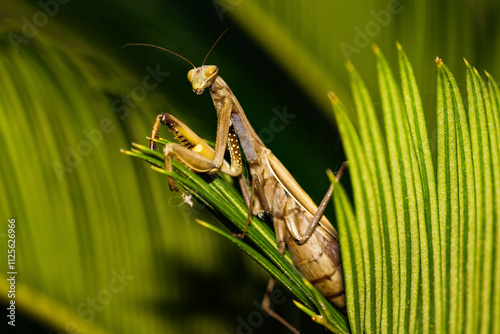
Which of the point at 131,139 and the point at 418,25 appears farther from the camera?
the point at 131,139

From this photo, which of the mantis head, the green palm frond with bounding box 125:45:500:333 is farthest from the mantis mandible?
the green palm frond with bounding box 125:45:500:333

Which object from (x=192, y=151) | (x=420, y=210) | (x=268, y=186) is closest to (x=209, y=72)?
(x=192, y=151)

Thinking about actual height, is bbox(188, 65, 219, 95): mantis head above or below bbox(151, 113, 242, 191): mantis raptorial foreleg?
above

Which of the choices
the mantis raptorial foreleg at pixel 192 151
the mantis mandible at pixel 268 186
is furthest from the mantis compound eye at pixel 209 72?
the mantis raptorial foreleg at pixel 192 151

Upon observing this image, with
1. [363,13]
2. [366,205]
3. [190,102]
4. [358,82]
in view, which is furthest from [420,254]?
[190,102]

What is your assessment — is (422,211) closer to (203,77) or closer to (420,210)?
(420,210)

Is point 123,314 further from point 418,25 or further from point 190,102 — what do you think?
point 418,25

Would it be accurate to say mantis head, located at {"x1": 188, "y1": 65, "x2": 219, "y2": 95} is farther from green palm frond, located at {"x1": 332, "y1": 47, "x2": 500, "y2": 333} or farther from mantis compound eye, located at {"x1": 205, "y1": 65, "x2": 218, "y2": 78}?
green palm frond, located at {"x1": 332, "y1": 47, "x2": 500, "y2": 333}

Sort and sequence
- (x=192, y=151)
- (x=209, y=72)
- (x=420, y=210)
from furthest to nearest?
(x=209, y=72) < (x=192, y=151) < (x=420, y=210)

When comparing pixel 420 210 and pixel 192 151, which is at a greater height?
pixel 420 210
